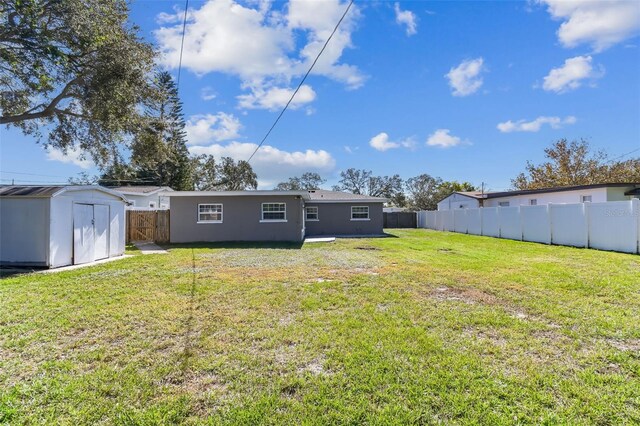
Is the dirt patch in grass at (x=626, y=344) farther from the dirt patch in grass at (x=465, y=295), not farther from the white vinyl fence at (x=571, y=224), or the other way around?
the white vinyl fence at (x=571, y=224)

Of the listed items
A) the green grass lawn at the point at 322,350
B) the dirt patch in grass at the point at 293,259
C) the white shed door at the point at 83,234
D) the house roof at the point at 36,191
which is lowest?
the green grass lawn at the point at 322,350

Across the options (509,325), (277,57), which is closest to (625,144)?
(277,57)

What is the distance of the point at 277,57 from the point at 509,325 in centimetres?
1039

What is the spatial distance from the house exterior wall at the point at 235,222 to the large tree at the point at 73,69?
13.9ft

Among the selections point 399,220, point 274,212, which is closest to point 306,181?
point 399,220

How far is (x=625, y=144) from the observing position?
27250 millimetres

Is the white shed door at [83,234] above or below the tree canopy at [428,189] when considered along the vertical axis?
below

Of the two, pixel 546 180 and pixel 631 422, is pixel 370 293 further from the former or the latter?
pixel 546 180

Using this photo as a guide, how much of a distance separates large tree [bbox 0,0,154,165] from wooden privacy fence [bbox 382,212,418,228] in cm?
2099

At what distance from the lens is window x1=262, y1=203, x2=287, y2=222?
53.6 ft

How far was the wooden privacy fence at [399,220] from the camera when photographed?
28578 millimetres

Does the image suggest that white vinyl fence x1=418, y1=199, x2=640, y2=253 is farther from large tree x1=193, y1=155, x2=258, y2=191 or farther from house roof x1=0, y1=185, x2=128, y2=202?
large tree x1=193, y1=155, x2=258, y2=191

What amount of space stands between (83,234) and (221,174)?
1383 inches

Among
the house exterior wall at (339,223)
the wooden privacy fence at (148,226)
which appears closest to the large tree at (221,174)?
the house exterior wall at (339,223)
